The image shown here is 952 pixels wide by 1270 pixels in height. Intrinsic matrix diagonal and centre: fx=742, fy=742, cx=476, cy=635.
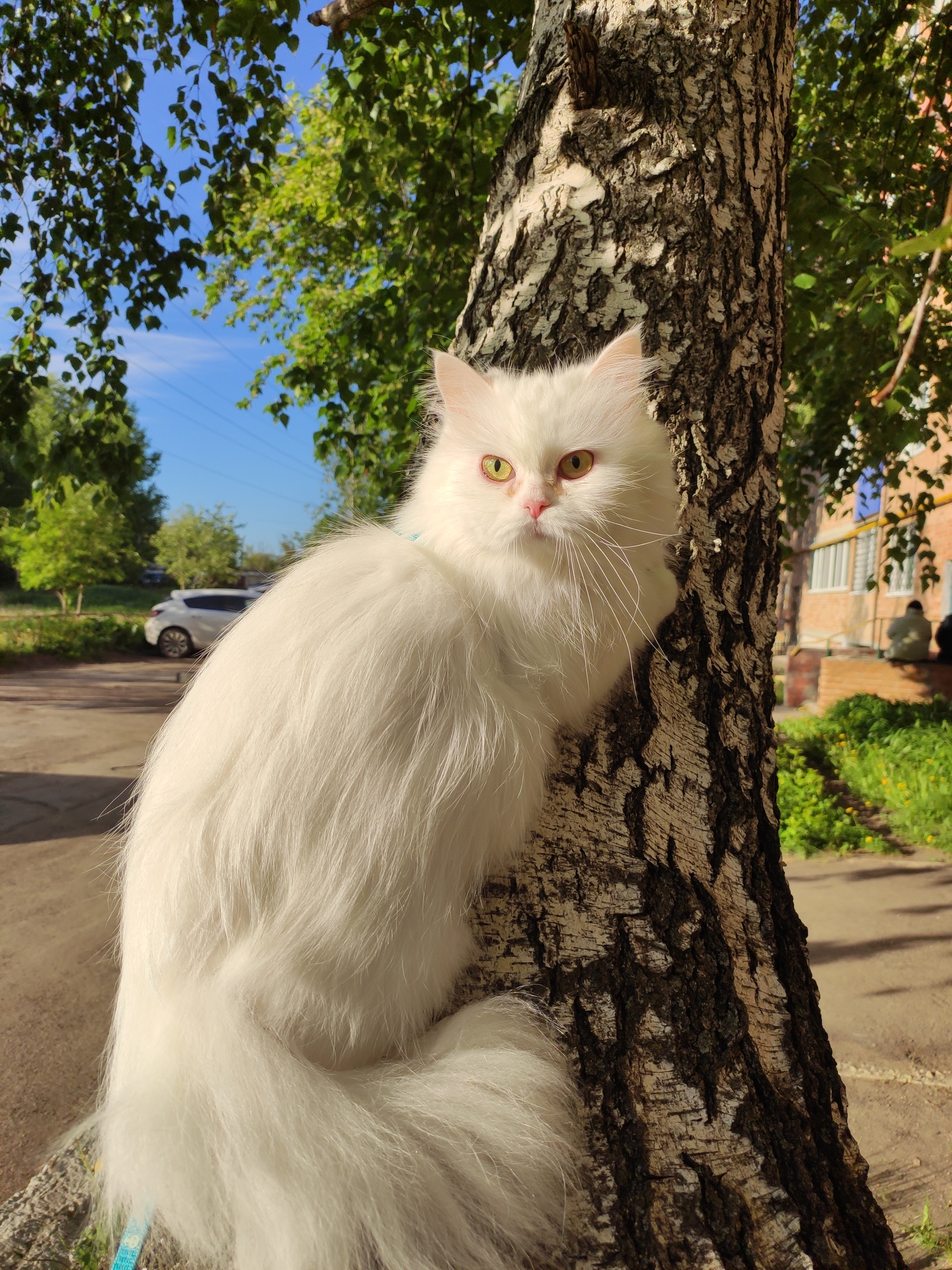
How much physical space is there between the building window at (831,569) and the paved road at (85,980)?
15.5 meters

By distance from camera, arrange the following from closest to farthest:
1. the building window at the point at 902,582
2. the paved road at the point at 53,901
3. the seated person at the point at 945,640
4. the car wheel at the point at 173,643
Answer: the paved road at the point at 53,901
the car wheel at the point at 173,643
the seated person at the point at 945,640
the building window at the point at 902,582

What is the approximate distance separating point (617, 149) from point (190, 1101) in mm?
1746

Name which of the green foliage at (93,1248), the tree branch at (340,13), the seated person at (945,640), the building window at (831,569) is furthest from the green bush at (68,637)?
the building window at (831,569)

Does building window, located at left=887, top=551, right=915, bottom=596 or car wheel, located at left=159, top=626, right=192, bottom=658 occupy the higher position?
building window, located at left=887, top=551, right=915, bottom=596

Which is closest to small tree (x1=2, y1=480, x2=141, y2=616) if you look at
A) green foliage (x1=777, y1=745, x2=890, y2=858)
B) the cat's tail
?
the cat's tail

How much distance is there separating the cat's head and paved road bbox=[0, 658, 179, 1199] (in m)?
1.13

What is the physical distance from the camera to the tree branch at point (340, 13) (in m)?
2.12

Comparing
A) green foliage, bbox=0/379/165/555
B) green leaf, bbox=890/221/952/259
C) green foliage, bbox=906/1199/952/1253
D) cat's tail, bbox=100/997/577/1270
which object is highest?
green foliage, bbox=0/379/165/555

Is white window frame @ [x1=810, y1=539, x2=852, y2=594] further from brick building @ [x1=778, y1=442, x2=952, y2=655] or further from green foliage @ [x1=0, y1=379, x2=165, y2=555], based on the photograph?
green foliage @ [x1=0, y1=379, x2=165, y2=555]

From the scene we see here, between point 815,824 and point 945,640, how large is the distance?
5.19 m

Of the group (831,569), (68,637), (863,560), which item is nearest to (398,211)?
(68,637)

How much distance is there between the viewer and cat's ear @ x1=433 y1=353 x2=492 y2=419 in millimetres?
1195

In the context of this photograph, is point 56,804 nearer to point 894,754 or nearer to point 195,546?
point 894,754

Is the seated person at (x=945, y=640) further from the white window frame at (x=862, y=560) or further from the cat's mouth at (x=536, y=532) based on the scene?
the cat's mouth at (x=536, y=532)
